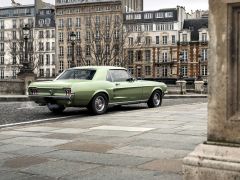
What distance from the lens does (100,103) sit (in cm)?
1357

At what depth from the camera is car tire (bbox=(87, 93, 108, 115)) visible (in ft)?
43.3

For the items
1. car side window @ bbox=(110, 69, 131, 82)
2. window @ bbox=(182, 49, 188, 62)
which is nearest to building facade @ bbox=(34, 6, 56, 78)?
window @ bbox=(182, 49, 188, 62)

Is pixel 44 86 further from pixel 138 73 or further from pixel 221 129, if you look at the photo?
pixel 138 73

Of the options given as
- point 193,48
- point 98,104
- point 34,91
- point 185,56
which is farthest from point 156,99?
point 185,56

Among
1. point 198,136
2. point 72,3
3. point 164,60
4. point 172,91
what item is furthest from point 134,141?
point 72,3

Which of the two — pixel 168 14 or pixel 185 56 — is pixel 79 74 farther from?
pixel 168 14

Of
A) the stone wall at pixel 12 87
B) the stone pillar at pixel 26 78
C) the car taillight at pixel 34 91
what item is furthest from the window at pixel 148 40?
the car taillight at pixel 34 91

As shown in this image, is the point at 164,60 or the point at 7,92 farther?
the point at 164,60

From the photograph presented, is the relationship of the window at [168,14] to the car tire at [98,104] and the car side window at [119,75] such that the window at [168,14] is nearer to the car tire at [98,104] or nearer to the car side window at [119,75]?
the car side window at [119,75]

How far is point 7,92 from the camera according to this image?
3016 cm

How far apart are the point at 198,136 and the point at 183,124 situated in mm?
2032

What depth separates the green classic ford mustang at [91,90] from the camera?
12.7 m

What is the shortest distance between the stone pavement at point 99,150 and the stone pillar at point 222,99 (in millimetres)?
859

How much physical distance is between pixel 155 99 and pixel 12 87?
54.5 feet
